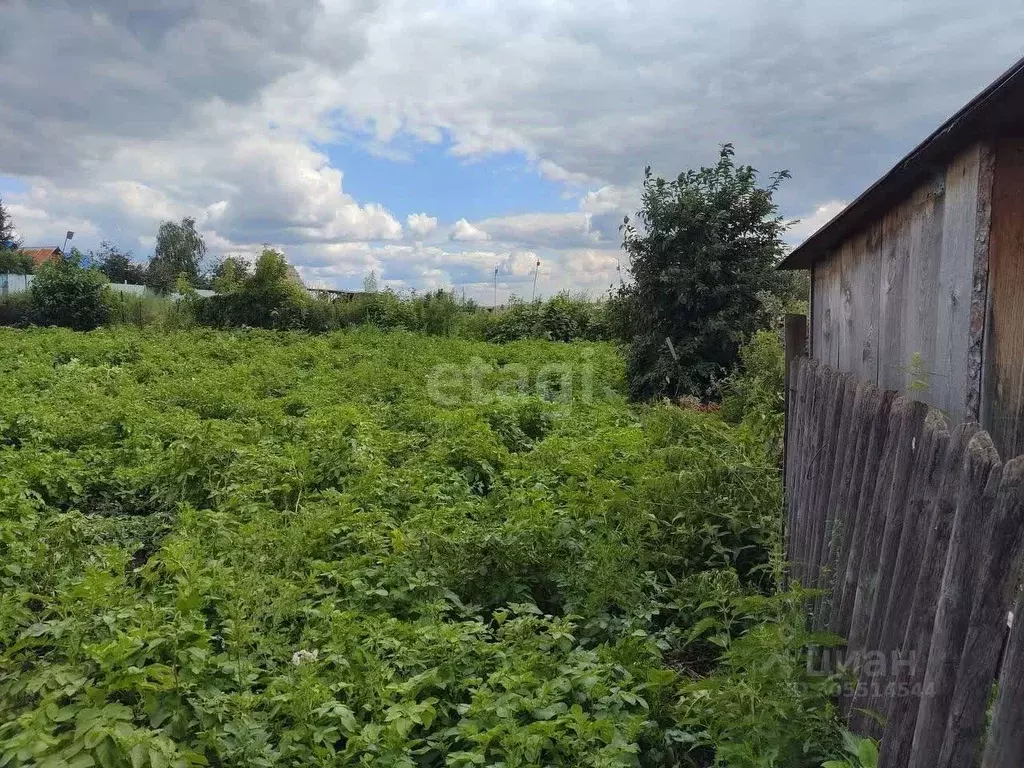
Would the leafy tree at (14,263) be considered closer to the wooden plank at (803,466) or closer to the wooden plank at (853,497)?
the wooden plank at (803,466)

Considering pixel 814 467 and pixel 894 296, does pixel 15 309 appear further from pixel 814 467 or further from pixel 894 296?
pixel 894 296

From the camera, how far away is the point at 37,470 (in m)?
5.88

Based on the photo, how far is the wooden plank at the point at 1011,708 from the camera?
1.41 m

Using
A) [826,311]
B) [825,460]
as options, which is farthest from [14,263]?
[825,460]

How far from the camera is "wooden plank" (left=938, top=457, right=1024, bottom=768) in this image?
4.95 ft

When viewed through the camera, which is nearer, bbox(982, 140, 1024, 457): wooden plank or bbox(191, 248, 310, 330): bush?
bbox(982, 140, 1024, 457): wooden plank

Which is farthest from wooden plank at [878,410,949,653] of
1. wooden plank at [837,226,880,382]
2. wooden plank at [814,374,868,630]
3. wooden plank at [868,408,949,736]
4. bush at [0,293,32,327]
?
bush at [0,293,32,327]

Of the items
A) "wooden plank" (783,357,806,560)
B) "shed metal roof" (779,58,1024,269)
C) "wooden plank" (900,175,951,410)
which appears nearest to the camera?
"shed metal roof" (779,58,1024,269)

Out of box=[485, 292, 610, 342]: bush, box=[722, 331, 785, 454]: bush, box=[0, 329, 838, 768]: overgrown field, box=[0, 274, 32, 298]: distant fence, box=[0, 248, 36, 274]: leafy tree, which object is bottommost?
box=[0, 329, 838, 768]: overgrown field

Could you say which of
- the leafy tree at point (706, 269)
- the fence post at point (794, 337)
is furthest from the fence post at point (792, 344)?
the leafy tree at point (706, 269)

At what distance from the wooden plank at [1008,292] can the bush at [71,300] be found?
89.9 feet

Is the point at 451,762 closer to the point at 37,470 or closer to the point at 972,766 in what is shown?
the point at 972,766

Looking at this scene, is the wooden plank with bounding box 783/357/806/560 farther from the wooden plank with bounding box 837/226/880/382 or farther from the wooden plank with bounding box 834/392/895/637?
the wooden plank with bounding box 834/392/895/637

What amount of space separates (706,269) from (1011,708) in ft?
A: 31.0
